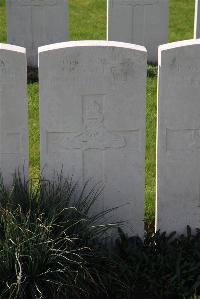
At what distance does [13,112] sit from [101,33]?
657cm

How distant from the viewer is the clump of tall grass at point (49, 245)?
4.45 m

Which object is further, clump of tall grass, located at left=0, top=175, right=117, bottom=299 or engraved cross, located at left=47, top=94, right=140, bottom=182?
engraved cross, located at left=47, top=94, right=140, bottom=182

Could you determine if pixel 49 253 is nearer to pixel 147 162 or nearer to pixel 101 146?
pixel 101 146

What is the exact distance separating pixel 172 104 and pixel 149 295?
4.25 feet

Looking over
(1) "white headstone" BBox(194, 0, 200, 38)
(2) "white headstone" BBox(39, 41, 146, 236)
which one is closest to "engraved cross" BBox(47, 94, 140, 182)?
(2) "white headstone" BBox(39, 41, 146, 236)

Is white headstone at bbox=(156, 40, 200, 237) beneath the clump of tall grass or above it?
above

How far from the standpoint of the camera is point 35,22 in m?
9.83

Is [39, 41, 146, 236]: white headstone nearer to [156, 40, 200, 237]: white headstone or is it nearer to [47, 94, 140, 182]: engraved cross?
[47, 94, 140, 182]: engraved cross

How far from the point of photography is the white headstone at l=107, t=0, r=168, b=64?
31.5 ft

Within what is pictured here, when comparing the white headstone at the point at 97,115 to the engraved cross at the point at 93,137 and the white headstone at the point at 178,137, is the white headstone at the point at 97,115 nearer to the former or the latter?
the engraved cross at the point at 93,137

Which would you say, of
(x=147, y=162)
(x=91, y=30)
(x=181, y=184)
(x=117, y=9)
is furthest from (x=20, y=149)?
(x=91, y=30)

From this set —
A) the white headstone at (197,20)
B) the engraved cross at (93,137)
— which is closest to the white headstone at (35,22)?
the white headstone at (197,20)

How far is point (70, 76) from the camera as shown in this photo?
4.86 metres

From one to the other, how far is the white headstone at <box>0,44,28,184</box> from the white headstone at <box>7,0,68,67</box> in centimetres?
481
